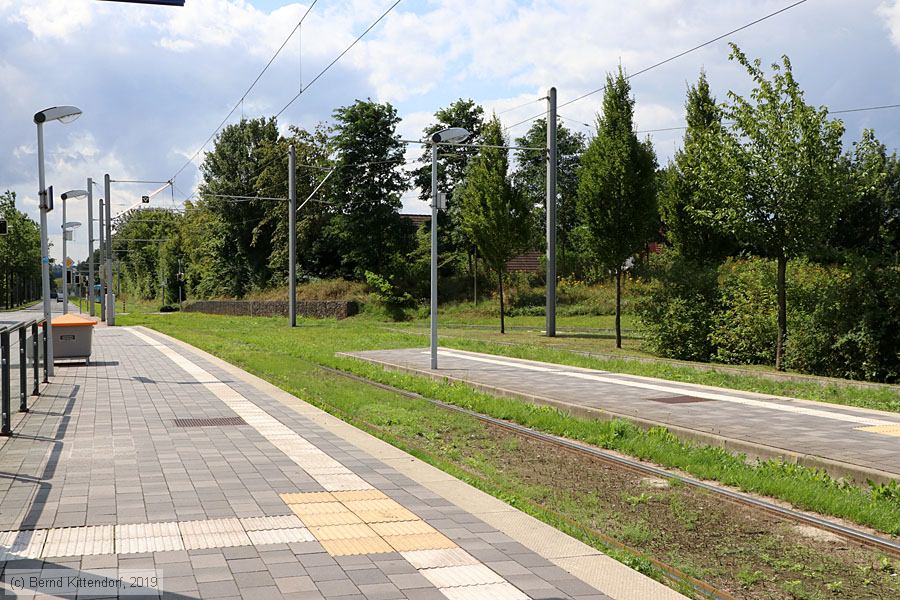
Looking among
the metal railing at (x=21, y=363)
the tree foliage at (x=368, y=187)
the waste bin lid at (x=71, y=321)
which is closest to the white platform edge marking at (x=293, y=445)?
the metal railing at (x=21, y=363)

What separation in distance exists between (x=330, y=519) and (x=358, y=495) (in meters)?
0.73

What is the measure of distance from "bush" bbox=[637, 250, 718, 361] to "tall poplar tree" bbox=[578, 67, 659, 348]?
7.57ft

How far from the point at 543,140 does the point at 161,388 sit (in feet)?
163

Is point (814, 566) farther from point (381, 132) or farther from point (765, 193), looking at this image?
point (381, 132)

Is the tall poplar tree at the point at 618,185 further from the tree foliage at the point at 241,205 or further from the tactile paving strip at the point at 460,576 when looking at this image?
the tree foliage at the point at 241,205

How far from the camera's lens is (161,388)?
13.5 meters

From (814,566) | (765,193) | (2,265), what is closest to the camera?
(814,566)

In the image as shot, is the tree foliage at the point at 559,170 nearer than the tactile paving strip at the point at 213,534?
No

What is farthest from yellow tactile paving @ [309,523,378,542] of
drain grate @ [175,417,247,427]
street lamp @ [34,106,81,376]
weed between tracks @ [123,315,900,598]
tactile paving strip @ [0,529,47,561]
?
street lamp @ [34,106,81,376]

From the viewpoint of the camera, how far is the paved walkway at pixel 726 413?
8055mm

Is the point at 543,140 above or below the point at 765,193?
above

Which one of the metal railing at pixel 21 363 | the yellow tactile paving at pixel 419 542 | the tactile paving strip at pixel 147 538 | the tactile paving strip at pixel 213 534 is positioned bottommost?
the yellow tactile paving at pixel 419 542

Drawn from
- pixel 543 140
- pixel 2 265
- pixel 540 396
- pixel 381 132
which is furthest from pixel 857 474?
pixel 2 265

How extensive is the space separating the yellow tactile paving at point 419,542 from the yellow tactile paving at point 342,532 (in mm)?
181
